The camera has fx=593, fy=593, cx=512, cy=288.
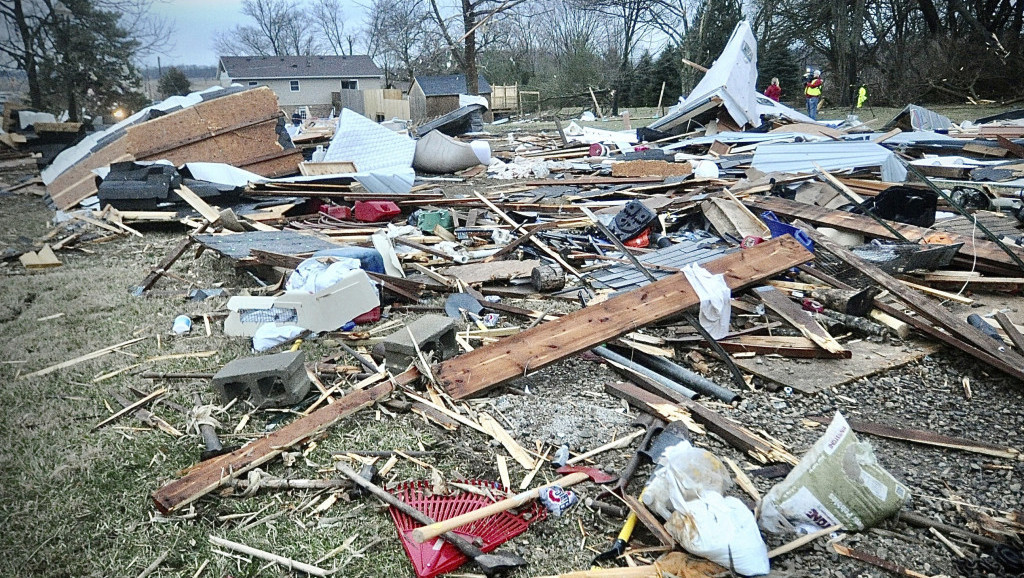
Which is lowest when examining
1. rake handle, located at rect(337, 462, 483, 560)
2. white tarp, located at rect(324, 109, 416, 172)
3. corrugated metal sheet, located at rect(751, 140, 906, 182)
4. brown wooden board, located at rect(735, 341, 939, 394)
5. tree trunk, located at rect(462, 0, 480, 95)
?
rake handle, located at rect(337, 462, 483, 560)

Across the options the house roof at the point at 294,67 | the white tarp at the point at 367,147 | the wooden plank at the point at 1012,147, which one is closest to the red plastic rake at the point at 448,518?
the white tarp at the point at 367,147

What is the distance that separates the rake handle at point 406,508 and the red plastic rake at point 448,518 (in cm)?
3

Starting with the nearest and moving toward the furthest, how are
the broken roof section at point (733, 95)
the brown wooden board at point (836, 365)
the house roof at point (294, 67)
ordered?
1. the brown wooden board at point (836, 365)
2. the broken roof section at point (733, 95)
3. the house roof at point (294, 67)

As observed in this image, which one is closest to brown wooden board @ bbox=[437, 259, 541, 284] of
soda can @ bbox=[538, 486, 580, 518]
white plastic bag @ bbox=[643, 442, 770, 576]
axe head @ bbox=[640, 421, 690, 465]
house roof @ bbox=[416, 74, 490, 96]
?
axe head @ bbox=[640, 421, 690, 465]

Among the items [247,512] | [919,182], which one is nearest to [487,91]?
[919,182]

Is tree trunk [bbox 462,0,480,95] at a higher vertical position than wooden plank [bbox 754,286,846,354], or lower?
higher

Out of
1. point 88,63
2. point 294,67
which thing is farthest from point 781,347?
point 294,67

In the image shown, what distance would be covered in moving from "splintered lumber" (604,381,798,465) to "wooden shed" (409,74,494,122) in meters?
25.4

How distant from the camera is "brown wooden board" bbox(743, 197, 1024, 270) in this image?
5746 millimetres

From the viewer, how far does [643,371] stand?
4223mm

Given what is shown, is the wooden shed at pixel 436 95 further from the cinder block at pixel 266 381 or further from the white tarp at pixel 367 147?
the cinder block at pixel 266 381

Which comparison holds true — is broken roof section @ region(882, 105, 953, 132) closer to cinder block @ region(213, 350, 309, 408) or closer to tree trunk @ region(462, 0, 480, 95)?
cinder block @ region(213, 350, 309, 408)

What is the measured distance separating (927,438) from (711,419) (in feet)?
3.99

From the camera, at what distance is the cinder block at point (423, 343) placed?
412 centimetres
